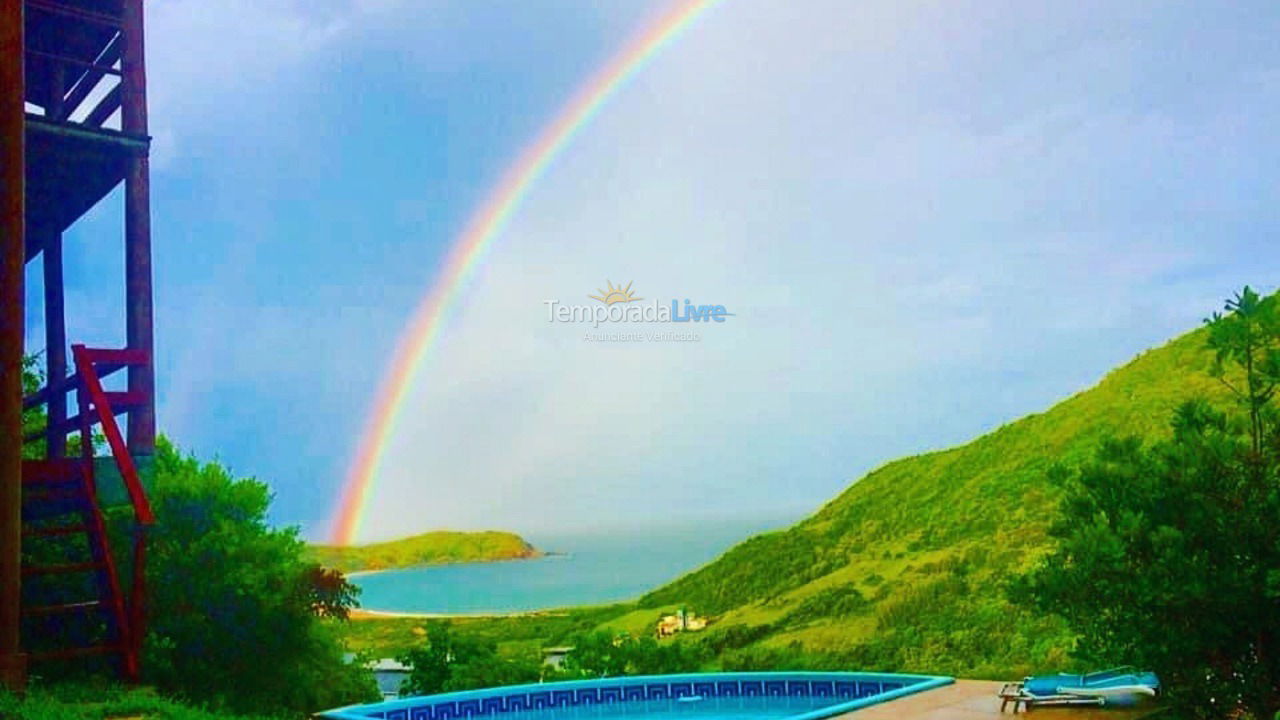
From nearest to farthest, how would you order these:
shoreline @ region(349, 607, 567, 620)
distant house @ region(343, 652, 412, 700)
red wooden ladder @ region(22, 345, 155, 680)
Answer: red wooden ladder @ region(22, 345, 155, 680)
distant house @ region(343, 652, 412, 700)
shoreline @ region(349, 607, 567, 620)

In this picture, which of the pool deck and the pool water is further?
the pool water

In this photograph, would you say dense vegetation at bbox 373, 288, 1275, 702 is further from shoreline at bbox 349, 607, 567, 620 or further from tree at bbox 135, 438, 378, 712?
tree at bbox 135, 438, 378, 712

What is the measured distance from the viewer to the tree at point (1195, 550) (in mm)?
6535

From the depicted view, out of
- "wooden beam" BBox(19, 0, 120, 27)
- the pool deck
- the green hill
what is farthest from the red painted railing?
the green hill

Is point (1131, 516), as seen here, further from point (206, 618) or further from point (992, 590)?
point (992, 590)

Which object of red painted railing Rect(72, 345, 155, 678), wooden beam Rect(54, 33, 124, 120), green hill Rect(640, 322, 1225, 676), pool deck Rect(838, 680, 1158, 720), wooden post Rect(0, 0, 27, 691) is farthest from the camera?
green hill Rect(640, 322, 1225, 676)

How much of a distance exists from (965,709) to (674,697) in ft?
16.7

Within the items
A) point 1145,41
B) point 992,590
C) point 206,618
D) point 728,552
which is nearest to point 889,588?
point 992,590

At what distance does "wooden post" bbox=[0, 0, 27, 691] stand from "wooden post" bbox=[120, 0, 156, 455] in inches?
64.8

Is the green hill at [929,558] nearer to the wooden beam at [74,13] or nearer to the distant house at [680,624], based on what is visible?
the distant house at [680,624]

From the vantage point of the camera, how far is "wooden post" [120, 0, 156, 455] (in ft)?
38.7

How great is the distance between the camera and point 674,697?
1505 centimetres

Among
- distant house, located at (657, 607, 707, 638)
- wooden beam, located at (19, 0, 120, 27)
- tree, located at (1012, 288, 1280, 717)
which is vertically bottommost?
distant house, located at (657, 607, 707, 638)

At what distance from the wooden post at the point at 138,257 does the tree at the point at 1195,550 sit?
881cm
